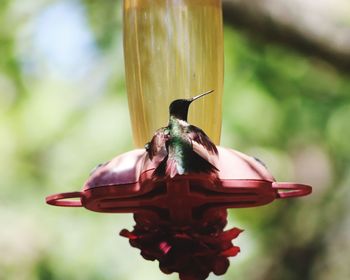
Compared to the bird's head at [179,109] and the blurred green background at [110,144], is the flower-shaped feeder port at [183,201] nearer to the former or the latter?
the bird's head at [179,109]

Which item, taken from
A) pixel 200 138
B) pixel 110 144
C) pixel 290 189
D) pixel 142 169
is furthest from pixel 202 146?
pixel 110 144

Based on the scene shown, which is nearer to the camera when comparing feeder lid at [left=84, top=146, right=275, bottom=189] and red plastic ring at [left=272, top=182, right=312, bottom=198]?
feeder lid at [left=84, top=146, right=275, bottom=189]

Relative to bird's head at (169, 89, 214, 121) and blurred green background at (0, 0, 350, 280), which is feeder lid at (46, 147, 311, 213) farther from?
blurred green background at (0, 0, 350, 280)

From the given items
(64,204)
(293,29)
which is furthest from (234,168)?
(293,29)

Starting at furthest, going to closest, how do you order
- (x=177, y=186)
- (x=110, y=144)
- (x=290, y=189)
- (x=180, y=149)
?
(x=110, y=144)
(x=290, y=189)
(x=177, y=186)
(x=180, y=149)

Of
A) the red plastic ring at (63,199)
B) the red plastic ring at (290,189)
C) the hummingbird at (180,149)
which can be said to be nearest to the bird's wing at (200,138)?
the hummingbird at (180,149)

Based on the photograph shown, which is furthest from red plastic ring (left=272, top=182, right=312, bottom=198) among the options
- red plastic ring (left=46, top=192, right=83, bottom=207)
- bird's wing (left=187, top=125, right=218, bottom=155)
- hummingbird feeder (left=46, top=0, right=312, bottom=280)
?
red plastic ring (left=46, top=192, right=83, bottom=207)

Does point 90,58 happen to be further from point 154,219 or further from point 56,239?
point 154,219

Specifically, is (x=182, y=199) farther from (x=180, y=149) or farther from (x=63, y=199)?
(x=63, y=199)
